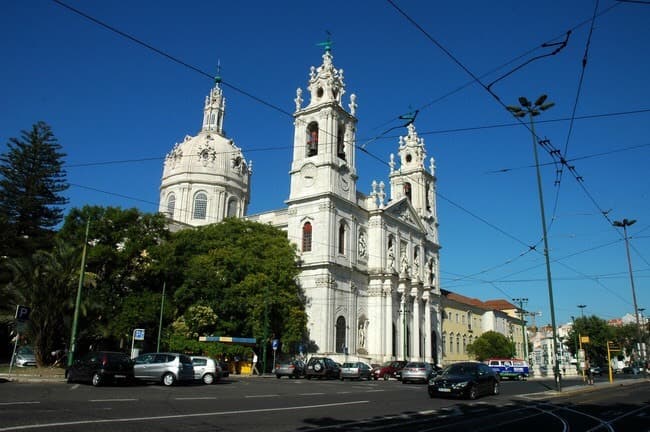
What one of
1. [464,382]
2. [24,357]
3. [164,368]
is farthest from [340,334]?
[464,382]

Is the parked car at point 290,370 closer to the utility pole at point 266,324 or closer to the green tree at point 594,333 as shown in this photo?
the utility pole at point 266,324

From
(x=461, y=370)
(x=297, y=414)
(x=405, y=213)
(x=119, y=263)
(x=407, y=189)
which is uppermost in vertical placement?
(x=407, y=189)

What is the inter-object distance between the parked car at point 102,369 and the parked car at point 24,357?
45.2ft

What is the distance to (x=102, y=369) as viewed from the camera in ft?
67.5

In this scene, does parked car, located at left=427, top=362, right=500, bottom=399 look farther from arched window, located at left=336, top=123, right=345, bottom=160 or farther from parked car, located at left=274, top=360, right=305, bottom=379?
arched window, located at left=336, top=123, right=345, bottom=160

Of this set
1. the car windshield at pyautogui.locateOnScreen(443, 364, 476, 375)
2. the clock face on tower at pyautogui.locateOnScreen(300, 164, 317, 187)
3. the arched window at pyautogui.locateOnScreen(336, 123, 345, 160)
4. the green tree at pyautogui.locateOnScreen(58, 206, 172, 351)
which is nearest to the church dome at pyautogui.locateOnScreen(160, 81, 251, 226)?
the clock face on tower at pyautogui.locateOnScreen(300, 164, 317, 187)

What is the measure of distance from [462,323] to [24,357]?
5848 centimetres

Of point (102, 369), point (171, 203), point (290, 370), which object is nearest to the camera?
point (102, 369)

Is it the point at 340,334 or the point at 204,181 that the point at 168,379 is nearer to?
the point at 340,334

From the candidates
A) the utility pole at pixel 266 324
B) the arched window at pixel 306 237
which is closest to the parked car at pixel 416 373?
the utility pole at pixel 266 324

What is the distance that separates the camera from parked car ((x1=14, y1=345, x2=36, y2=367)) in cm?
3312

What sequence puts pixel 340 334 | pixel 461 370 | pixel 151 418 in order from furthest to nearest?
1. pixel 340 334
2. pixel 461 370
3. pixel 151 418

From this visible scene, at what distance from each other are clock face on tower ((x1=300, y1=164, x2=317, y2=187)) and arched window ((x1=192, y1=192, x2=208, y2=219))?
17327 millimetres

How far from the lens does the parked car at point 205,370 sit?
2492 centimetres
